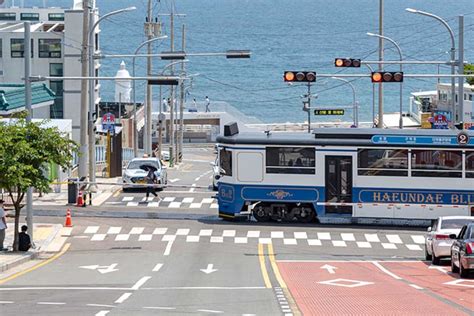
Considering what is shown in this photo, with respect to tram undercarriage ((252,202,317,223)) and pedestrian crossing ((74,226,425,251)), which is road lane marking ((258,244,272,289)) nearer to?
pedestrian crossing ((74,226,425,251))

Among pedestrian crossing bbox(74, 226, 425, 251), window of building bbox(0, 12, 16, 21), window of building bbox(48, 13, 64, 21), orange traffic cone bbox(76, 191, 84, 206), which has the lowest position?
pedestrian crossing bbox(74, 226, 425, 251)

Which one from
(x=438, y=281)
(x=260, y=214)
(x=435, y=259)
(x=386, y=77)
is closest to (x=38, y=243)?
(x=260, y=214)

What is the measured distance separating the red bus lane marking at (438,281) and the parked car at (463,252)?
0.23m

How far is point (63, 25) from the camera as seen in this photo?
85.4 meters

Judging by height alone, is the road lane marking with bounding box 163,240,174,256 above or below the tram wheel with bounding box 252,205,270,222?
below

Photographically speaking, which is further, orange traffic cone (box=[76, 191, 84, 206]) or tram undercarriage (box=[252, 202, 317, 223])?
orange traffic cone (box=[76, 191, 84, 206])

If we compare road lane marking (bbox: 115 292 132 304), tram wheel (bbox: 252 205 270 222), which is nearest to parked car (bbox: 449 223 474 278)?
road lane marking (bbox: 115 292 132 304)

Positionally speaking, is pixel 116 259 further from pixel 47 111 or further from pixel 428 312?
pixel 47 111

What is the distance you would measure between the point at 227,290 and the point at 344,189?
16091 mm

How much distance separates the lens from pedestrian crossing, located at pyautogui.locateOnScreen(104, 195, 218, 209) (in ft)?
149

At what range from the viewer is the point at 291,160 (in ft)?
132

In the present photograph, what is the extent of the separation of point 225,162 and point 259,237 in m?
4.59

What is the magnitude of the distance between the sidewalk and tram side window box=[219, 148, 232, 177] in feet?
20.0

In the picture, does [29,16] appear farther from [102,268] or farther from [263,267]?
[263,267]
